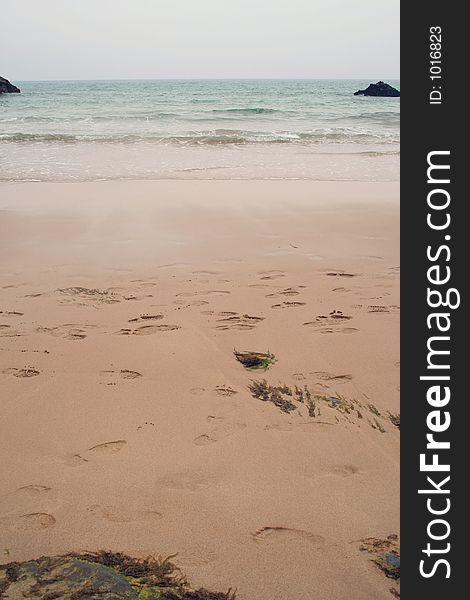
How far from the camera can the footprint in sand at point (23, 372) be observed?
9.51 feet

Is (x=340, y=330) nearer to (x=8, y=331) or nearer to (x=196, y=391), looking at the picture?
(x=196, y=391)

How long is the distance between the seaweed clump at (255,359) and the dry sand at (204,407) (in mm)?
59

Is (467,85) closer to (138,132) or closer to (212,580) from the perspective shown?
(212,580)

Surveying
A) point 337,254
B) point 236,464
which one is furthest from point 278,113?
point 236,464

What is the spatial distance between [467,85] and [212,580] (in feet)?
5.27

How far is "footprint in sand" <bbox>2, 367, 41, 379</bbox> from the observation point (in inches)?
114

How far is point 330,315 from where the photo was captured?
12.3ft

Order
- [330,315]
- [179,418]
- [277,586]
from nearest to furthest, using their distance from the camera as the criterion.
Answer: [277,586] → [179,418] → [330,315]

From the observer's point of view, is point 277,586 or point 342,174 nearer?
point 277,586

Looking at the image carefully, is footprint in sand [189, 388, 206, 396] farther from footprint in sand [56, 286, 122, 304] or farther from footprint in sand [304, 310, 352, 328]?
footprint in sand [56, 286, 122, 304]

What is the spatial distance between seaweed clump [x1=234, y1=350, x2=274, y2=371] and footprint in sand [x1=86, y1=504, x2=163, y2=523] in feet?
4.05

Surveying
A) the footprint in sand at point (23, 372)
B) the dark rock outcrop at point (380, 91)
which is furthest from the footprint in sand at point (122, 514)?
the dark rock outcrop at point (380, 91)

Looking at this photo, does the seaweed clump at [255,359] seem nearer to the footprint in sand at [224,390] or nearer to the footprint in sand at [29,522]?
the footprint in sand at [224,390]

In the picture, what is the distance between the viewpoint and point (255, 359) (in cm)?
310
